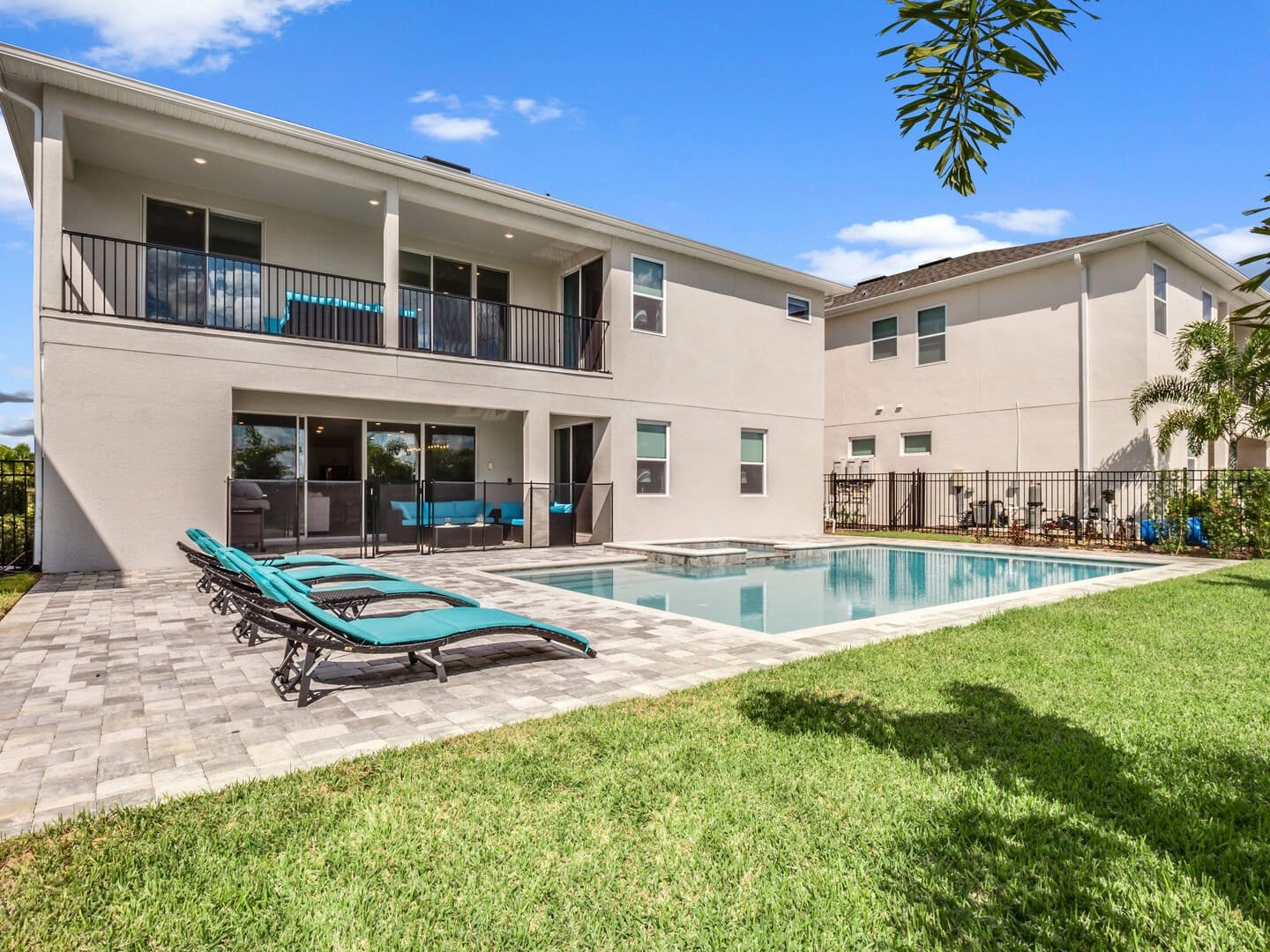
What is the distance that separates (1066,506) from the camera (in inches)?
703

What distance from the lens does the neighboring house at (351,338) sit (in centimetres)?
993

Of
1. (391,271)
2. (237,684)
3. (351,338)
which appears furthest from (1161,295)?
(237,684)

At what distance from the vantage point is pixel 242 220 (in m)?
12.9

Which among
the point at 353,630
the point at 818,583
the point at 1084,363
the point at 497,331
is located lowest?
the point at 818,583

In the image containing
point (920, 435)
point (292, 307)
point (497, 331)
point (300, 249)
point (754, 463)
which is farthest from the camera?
point (920, 435)

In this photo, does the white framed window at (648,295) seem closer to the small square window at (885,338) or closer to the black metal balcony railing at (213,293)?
the black metal balcony railing at (213,293)

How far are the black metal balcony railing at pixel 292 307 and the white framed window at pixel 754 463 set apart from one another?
4549 mm

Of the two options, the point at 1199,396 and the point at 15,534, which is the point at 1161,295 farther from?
the point at 15,534

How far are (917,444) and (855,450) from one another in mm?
2206

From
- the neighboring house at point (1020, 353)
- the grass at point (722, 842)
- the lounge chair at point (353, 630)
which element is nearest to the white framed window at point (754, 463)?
the neighboring house at point (1020, 353)

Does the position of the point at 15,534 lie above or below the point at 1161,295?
below

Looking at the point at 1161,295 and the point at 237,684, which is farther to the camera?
the point at 1161,295

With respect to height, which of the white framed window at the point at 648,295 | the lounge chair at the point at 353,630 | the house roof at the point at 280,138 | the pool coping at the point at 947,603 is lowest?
the pool coping at the point at 947,603

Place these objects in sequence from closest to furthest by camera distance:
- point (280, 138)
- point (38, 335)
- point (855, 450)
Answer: point (38, 335) → point (280, 138) → point (855, 450)
